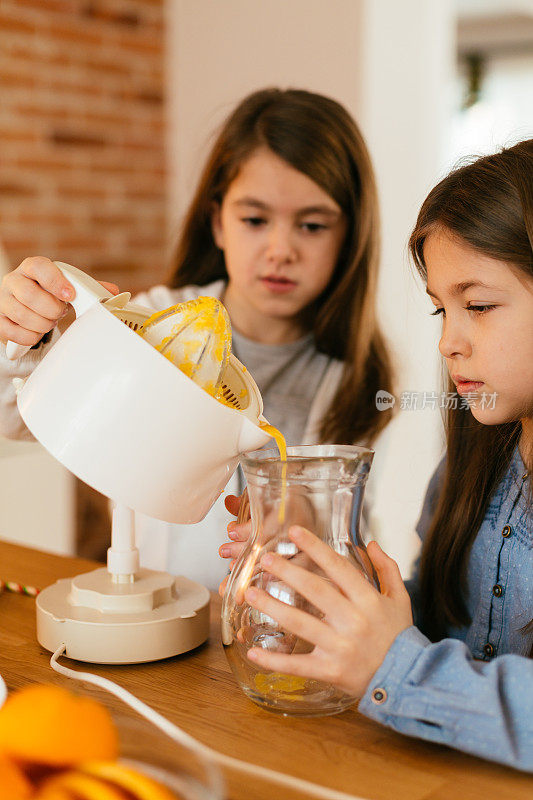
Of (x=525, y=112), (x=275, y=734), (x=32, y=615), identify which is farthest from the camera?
(x=525, y=112)

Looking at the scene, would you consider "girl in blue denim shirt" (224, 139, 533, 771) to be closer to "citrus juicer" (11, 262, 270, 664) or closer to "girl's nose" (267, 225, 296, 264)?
"citrus juicer" (11, 262, 270, 664)

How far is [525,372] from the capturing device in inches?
33.0

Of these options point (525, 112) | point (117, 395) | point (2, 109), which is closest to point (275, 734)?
point (117, 395)

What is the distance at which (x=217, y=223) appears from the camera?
5.23ft

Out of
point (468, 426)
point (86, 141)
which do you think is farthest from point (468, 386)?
point (86, 141)

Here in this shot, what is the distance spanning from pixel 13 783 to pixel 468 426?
0.74 metres

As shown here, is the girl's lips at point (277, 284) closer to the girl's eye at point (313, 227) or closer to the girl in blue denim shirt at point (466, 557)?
the girl's eye at point (313, 227)

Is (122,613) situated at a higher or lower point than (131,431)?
lower

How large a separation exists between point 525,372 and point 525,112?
17.1 ft

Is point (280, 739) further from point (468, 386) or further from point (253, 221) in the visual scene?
point (253, 221)

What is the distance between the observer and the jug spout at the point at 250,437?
0.73 meters

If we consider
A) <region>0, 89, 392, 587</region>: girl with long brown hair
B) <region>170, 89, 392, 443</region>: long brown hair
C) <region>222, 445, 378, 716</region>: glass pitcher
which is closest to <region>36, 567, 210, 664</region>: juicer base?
<region>222, 445, 378, 716</region>: glass pitcher

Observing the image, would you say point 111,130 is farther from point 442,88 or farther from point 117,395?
point 117,395

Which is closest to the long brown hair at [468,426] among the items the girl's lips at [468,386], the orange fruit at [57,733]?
the girl's lips at [468,386]
